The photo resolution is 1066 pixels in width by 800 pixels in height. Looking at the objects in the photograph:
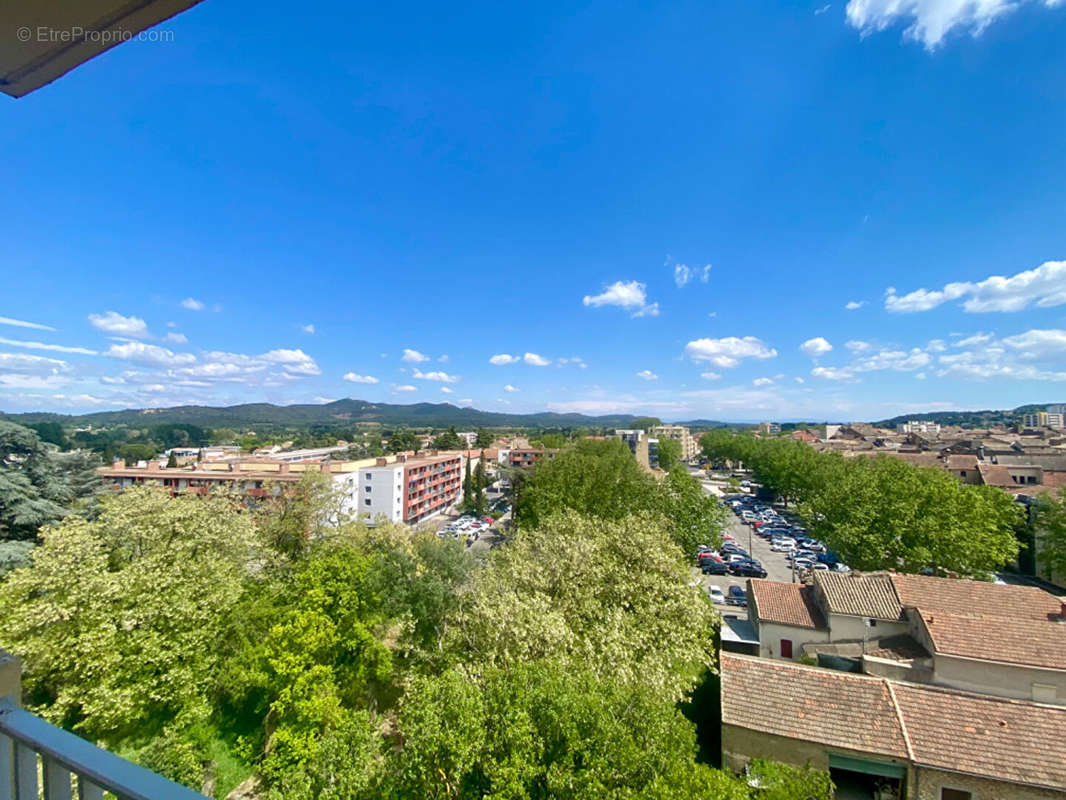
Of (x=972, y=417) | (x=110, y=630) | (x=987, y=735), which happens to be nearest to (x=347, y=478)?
(x=110, y=630)

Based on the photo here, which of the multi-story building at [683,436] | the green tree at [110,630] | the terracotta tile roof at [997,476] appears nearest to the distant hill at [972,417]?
the multi-story building at [683,436]

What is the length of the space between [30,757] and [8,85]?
2.62 m

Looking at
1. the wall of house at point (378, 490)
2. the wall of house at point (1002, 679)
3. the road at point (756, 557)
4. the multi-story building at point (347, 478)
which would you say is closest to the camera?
the wall of house at point (1002, 679)

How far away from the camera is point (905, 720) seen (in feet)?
34.1

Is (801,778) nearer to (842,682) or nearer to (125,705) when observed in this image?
(842,682)

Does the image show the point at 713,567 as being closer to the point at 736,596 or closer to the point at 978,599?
the point at 736,596

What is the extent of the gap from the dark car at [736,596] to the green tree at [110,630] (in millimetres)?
21847

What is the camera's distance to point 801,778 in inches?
Result: 367

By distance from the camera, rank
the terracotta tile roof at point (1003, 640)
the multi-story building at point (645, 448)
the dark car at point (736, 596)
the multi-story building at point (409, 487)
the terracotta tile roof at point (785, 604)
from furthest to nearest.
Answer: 1. the multi-story building at point (645, 448)
2. the multi-story building at point (409, 487)
3. the dark car at point (736, 596)
4. the terracotta tile roof at point (785, 604)
5. the terracotta tile roof at point (1003, 640)

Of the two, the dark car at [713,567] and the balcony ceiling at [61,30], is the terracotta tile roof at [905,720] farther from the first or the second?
the dark car at [713,567]

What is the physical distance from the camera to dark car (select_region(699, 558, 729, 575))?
28.1m

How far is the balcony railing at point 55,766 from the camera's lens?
1120mm

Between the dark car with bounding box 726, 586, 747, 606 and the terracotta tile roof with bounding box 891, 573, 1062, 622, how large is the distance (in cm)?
803

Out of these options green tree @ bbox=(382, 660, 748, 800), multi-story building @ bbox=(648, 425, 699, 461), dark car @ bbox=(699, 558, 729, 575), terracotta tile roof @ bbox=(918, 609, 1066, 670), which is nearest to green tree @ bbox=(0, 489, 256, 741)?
green tree @ bbox=(382, 660, 748, 800)
